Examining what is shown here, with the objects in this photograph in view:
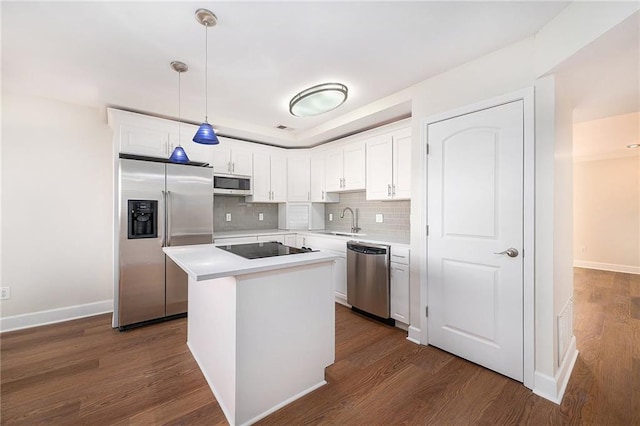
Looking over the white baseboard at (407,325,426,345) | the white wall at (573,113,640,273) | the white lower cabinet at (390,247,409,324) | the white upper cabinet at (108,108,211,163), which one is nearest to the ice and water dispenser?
the white upper cabinet at (108,108,211,163)

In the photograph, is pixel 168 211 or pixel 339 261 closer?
pixel 168 211

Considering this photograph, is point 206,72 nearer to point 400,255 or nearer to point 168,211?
point 168,211

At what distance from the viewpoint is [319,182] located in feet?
14.7

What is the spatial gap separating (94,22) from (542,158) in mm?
3241

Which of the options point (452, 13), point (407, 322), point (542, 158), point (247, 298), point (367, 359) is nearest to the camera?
point (247, 298)

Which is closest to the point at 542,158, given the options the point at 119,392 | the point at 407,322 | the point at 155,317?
the point at 407,322

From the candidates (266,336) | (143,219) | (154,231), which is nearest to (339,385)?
(266,336)

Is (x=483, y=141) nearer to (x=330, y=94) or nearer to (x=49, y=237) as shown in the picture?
(x=330, y=94)

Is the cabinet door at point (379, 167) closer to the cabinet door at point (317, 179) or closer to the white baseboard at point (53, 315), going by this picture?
the cabinet door at point (317, 179)

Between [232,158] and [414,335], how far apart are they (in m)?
3.29

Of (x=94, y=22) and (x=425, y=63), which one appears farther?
(x=425, y=63)

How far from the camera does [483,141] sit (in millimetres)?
2213

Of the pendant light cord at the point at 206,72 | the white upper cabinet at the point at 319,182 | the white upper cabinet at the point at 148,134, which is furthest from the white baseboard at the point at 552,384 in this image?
the white upper cabinet at the point at 148,134

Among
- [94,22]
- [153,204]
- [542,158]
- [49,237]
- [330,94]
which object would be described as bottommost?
[49,237]
